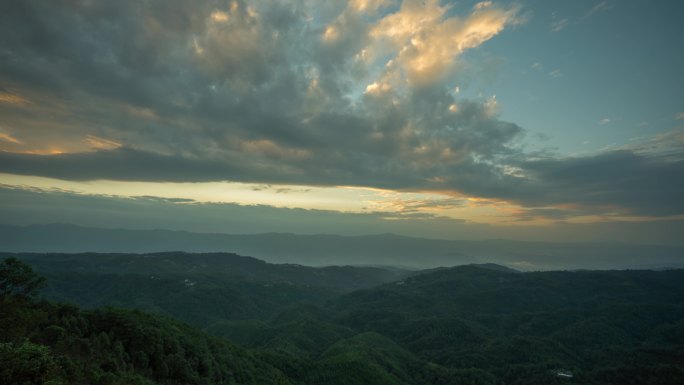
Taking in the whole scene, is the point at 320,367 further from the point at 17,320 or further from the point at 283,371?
the point at 17,320

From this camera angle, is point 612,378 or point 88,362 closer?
point 88,362

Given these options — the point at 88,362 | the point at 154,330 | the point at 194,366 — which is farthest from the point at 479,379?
the point at 88,362

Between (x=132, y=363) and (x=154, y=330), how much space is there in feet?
62.1

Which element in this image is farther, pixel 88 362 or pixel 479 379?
pixel 479 379

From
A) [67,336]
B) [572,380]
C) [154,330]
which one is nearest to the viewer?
[67,336]

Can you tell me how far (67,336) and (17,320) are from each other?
9.35 meters

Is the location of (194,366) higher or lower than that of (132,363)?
lower

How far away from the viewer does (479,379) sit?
185625mm

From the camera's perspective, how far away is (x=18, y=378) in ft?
111

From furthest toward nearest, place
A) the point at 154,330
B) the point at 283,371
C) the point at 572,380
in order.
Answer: the point at 572,380 < the point at 283,371 < the point at 154,330

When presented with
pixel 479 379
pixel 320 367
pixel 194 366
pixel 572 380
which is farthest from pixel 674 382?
pixel 194 366

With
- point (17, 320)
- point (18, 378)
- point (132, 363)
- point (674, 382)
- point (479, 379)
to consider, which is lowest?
point (479, 379)

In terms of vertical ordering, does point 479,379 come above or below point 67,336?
below

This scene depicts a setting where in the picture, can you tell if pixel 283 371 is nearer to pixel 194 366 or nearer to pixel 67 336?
pixel 194 366
